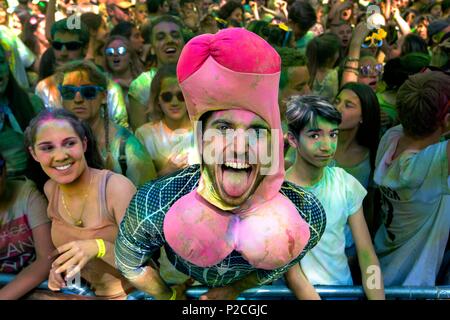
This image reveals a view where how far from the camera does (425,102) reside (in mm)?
2340

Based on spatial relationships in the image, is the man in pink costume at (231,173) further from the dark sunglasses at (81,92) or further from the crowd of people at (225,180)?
the dark sunglasses at (81,92)

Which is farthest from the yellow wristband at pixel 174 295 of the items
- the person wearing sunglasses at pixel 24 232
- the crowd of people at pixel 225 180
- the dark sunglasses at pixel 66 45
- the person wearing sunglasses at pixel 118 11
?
the person wearing sunglasses at pixel 118 11

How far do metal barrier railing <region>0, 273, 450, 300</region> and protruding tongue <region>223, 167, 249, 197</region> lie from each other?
2.45 ft

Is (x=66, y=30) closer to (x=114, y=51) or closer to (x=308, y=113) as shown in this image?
(x=114, y=51)

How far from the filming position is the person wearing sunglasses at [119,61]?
4234 mm

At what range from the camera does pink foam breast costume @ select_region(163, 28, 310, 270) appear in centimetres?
146

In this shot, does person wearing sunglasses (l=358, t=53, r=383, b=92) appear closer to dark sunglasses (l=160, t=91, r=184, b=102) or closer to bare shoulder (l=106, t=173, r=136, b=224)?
dark sunglasses (l=160, t=91, r=184, b=102)

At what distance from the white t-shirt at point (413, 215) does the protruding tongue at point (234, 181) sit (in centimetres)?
102

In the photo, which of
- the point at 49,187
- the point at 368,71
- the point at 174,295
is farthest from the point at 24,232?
the point at 368,71

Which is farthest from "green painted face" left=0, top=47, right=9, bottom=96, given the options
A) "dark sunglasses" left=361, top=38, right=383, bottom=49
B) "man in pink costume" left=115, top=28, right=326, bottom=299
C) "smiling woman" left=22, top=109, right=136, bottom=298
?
"dark sunglasses" left=361, top=38, right=383, bottom=49

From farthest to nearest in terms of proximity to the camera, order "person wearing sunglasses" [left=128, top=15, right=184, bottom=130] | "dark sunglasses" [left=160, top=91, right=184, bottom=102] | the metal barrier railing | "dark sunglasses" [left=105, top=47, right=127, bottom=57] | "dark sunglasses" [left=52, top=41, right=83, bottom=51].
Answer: "dark sunglasses" [left=105, top=47, right=127, bottom=57] → "dark sunglasses" [left=52, top=41, right=83, bottom=51] → "person wearing sunglasses" [left=128, top=15, right=184, bottom=130] → "dark sunglasses" [left=160, top=91, right=184, bottom=102] → the metal barrier railing

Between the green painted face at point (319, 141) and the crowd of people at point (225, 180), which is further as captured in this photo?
the green painted face at point (319, 141)

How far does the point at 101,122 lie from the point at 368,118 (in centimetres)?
129

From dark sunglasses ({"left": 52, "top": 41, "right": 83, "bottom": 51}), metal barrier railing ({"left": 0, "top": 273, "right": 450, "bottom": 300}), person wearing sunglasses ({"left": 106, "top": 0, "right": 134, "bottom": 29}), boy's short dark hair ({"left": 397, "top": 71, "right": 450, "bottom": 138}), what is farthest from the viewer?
person wearing sunglasses ({"left": 106, "top": 0, "right": 134, "bottom": 29})
